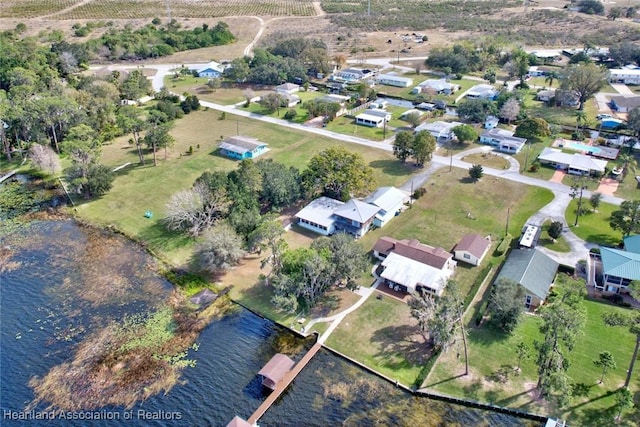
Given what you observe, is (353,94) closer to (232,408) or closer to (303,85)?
(303,85)

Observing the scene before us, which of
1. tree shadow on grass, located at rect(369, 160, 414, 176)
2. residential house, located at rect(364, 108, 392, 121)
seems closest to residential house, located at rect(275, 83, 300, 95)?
residential house, located at rect(364, 108, 392, 121)

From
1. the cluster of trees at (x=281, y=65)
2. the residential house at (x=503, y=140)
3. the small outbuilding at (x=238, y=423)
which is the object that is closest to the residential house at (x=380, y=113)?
the residential house at (x=503, y=140)

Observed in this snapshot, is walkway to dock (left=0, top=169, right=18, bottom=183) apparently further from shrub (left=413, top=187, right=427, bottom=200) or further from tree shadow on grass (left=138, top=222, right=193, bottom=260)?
shrub (left=413, top=187, right=427, bottom=200)

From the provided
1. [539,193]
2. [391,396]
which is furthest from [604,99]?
[391,396]

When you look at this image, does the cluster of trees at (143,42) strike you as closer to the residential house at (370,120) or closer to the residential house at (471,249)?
the residential house at (370,120)

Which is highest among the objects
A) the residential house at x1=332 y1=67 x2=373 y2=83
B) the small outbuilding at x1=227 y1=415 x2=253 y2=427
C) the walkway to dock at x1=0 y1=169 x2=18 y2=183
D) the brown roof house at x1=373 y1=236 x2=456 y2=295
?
the residential house at x1=332 y1=67 x2=373 y2=83

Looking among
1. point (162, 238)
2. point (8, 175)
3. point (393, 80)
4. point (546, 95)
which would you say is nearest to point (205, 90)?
point (393, 80)

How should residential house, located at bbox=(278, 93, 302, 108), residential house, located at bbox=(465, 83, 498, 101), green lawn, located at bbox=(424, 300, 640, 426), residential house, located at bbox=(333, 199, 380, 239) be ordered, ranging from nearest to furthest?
1. green lawn, located at bbox=(424, 300, 640, 426)
2. residential house, located at bbox=(333, 199, 380, 239)
3. residential house, located at bbox=(278, 93, 302, 108)
4. residential house, located at bbox=(465, 83, 498, 101)

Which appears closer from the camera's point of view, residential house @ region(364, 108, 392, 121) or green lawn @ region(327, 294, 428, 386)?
green lawn @ region(327, 294, 428, 386)
